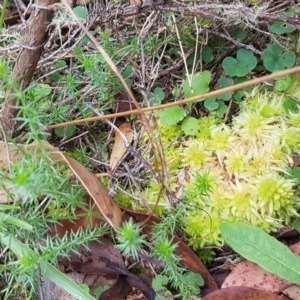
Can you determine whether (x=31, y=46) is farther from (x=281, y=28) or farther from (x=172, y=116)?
(x=281, y=28)

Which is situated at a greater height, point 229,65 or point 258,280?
point 229,65

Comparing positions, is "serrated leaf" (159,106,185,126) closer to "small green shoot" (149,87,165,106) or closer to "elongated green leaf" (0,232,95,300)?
"small green shoot" (149,87,165,106)

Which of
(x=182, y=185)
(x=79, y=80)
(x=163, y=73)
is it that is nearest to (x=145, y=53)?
(x=163, y=73)

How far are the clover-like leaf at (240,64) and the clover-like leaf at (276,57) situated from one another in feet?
0.18

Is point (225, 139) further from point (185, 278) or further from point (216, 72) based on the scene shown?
point (185, 278)

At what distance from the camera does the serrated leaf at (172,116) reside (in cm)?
173

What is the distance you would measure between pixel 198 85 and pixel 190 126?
7.0 inches

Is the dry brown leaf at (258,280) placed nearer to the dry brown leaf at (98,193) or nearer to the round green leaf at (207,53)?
the dry brown leaf at (98,193)

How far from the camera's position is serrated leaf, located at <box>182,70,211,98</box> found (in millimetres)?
1748

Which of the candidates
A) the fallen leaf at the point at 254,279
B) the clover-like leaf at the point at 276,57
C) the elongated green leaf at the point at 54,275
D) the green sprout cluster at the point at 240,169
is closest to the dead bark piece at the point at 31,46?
the elongated green leaf at the point at 54,275

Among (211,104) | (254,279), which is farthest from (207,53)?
(254,279)

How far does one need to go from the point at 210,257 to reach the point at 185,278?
21cm

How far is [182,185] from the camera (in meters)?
1.67

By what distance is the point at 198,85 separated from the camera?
5.76 feet
